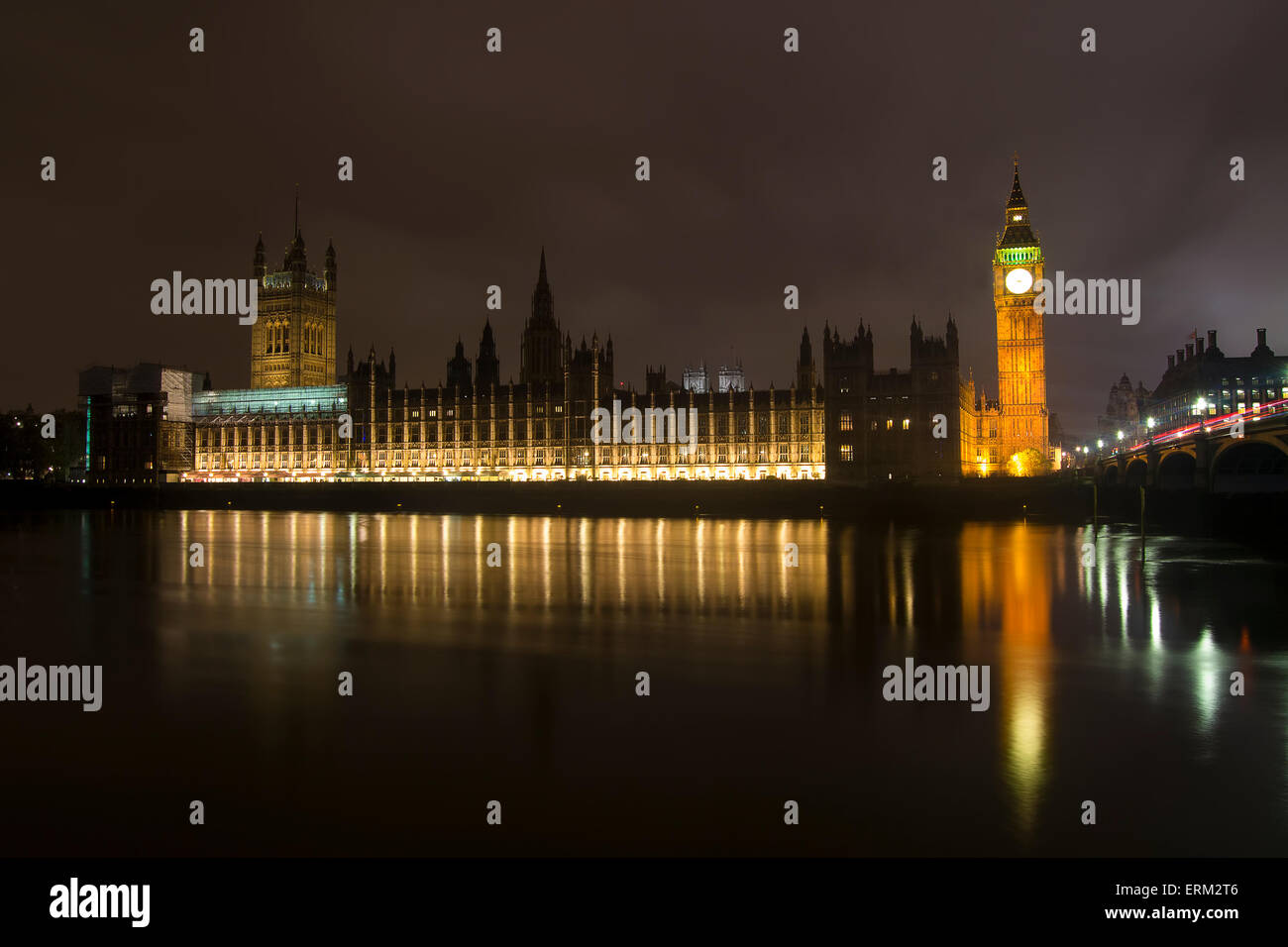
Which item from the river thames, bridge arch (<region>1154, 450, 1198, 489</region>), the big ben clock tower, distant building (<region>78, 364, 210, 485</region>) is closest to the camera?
the river thames

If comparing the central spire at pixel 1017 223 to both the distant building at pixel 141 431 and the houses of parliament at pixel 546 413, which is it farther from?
the distant building at pixel 141 431

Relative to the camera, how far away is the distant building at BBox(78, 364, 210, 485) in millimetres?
Answer: 103438

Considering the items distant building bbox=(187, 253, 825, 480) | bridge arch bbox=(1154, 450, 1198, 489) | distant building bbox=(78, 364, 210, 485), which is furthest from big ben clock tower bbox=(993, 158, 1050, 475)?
distant building bbox=(78, 364, 210, 485)

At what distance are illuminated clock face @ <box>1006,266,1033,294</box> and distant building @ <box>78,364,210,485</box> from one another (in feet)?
345

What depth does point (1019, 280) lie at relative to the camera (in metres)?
112

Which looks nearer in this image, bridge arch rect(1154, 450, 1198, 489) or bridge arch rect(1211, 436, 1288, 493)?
bridge arch rect(1211, 436, 1288, 493)

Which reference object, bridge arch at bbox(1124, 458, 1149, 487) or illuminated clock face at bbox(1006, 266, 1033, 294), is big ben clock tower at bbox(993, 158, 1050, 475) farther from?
bridge arch at bbox(1124, 458, 1149, 487)

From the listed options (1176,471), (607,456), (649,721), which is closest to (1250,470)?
(1176,471)

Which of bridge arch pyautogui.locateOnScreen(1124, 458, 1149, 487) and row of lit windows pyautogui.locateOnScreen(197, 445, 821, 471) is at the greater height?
row of lit windows pyautogui.locateOnScreen(197, 445, 821, 471)

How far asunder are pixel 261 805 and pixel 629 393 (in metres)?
81.1
